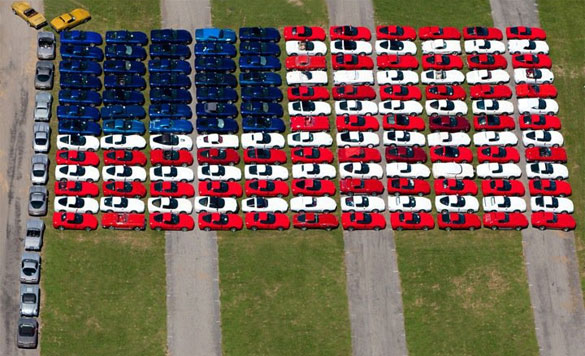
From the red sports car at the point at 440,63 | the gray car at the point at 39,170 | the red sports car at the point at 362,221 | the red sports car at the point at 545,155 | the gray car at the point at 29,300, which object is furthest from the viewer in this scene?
the red sports car at the point at 440,63

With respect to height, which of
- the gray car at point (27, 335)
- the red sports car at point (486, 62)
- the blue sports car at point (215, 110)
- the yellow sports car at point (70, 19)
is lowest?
the gray car at point (27, 335)

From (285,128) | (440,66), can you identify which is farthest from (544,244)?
(285,128)

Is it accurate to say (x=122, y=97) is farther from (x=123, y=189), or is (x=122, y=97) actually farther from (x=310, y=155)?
(x=310, y=155)

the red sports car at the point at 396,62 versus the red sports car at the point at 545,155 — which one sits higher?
the red sports car at the point at 396,62

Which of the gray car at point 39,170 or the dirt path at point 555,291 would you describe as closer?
the dirt path at point 555,291

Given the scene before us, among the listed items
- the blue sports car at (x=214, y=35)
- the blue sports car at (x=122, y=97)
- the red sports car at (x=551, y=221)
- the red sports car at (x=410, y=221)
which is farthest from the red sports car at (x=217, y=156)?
the red sports car at (x=551, y=221)

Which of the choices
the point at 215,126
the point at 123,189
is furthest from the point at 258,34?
the point at 123,189

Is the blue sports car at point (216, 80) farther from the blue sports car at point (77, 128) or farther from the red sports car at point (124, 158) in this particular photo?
the blue sports car at point (77, 128)
